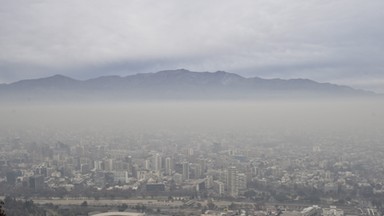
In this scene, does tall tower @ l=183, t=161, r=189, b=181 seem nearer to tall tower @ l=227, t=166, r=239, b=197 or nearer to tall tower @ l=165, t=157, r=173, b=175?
tall tower @ l=165, t=157, r=173, b=175

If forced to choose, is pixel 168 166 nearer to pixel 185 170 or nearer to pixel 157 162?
pixel 157 162

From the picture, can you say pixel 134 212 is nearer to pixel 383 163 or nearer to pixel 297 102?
pixel 383 163

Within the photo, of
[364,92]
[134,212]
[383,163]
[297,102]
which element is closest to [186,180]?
[134,212]

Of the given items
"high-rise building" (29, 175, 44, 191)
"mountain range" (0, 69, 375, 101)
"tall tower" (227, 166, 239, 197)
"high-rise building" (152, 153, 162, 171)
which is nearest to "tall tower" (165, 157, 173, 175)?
"high-rise building" (152, 153, 162, 171)

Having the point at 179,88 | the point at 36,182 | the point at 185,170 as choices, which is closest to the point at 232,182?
the point at 185,170

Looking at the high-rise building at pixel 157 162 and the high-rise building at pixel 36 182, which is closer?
the high-rise building at pixel 36 182

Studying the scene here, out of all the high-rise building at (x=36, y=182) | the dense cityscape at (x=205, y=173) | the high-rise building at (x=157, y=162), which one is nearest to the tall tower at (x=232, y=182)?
the dense cityscape at (x=205, y=173)

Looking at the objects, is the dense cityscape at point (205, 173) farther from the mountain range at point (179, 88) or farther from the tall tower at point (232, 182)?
→ the mountain range at point (179, 88)

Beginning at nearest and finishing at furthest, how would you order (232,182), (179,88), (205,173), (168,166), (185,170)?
1. (232,182)
2. (205,173)
3. (185,170)
4. (168,166)
5. (179,88)
